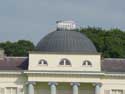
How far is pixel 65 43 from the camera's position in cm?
7300

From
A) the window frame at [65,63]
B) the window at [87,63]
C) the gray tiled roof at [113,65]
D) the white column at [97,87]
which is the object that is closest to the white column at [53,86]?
the window frame at [65,63]

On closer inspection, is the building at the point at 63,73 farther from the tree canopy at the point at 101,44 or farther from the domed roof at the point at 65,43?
the tree canopy at the point at 101,44

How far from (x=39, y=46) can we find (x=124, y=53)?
3172 cm

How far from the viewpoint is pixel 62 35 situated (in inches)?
2901

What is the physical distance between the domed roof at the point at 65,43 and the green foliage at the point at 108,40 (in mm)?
28942

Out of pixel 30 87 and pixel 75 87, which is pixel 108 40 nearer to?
pixel 75 87

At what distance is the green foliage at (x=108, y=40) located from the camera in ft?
339

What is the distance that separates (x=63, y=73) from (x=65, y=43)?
341 cm

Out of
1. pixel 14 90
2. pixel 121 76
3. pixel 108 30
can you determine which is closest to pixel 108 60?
pixel 121 76

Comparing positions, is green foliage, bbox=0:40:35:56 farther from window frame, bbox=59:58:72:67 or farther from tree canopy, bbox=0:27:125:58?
window frame, bbox=59:58:72:67

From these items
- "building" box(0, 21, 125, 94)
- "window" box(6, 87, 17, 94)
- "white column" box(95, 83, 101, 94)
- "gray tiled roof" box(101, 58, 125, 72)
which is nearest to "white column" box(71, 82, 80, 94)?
"building" box(0, 21, 125, 94)

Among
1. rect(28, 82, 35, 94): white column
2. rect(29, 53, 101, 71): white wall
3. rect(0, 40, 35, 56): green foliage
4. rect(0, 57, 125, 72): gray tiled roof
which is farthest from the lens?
rect(0, 40, 35, 56): green foliage

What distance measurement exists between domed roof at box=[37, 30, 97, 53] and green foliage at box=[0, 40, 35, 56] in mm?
34746

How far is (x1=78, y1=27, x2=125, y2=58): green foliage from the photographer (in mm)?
103319
